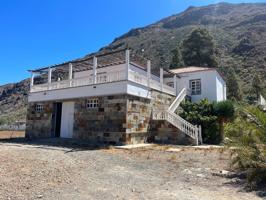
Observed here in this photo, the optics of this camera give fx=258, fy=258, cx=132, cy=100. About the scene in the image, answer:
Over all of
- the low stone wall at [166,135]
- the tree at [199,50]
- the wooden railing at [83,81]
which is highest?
the tree at [199,50]

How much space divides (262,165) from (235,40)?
7407cm

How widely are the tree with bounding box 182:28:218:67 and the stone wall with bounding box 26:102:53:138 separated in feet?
101

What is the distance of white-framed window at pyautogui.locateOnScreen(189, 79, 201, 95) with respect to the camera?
22219 millimetres

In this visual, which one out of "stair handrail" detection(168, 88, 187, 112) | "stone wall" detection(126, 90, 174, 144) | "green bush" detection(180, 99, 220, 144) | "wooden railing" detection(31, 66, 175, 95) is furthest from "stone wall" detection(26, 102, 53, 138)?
"green bush" detection(180, 99, 220, 144)

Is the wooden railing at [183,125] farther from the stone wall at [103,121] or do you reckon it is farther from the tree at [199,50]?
the tree at [199,50]

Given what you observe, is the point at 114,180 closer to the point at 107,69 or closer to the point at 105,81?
the point at 105,81

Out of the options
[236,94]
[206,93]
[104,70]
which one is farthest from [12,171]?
[236,94]

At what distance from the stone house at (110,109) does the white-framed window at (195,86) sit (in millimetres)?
2336

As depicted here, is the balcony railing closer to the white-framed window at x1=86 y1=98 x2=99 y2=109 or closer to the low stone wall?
the white-framed window at x1=86 y1=98 x2=99 y2=109

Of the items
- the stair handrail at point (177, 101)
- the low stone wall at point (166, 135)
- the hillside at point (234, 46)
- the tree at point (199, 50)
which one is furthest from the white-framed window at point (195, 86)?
the tree at point (199, 50)

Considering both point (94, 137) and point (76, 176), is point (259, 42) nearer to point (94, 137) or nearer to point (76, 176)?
point (94, 137)

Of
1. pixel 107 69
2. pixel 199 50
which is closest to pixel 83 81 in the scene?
pixel 107 69

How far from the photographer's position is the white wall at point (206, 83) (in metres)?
21.6

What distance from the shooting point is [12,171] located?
23.4 feet
